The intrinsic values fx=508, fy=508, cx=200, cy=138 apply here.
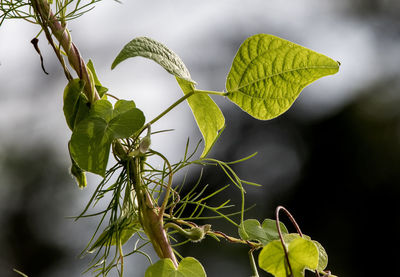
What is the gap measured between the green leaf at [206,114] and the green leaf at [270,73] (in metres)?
0.03

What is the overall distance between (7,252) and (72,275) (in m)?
0.41

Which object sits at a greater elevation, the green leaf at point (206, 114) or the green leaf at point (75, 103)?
the green leaf at point (75, 103)

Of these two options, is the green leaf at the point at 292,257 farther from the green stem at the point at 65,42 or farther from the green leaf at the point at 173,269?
the green stem at the point at 65,42

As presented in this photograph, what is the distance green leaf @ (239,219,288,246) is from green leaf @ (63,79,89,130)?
148mm

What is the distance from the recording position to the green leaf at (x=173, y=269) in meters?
0.35

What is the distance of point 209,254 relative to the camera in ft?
9.23

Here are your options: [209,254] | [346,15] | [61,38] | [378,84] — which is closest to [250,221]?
[61,38]

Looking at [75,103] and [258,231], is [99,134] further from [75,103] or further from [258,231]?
[258,231]

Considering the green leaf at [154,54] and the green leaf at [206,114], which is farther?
the green leaf at [206,114]

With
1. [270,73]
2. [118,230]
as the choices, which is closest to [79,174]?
[118,230]

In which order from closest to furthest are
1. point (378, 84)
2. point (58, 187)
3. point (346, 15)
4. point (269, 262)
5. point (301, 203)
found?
1. point (269, 262)
2. point (301, 203)
3. point (58, 187)
4. point (378, 84)
5. point (346, 15)

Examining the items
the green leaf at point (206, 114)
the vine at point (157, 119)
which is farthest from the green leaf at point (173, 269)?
the green leaf at point (206, 114)

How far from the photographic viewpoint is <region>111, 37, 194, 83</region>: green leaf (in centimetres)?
32

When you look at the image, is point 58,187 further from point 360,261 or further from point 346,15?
point 346,15
